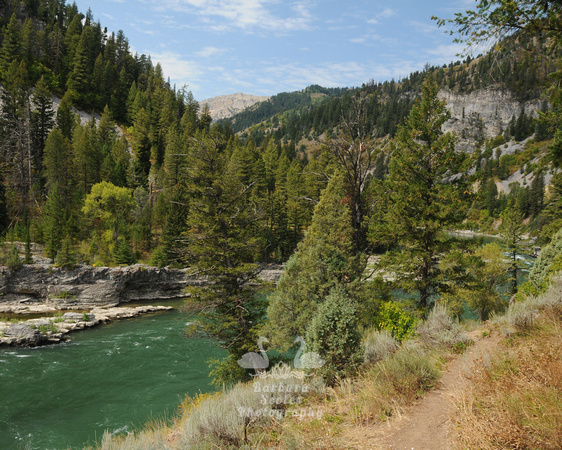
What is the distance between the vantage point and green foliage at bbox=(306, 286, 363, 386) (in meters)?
7.13

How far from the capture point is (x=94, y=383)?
17.8 meters

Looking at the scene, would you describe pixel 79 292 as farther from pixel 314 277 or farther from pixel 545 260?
pixel 545 260

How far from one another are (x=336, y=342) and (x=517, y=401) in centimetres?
370

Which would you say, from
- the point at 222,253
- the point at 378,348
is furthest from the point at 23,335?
the point at 378,348

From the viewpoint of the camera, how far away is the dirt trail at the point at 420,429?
4.50m

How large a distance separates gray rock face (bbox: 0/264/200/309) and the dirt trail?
3189cm

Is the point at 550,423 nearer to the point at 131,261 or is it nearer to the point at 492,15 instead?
the point at 492,15

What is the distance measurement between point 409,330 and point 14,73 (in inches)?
3498

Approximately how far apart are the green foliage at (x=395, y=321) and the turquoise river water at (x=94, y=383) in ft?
28.5

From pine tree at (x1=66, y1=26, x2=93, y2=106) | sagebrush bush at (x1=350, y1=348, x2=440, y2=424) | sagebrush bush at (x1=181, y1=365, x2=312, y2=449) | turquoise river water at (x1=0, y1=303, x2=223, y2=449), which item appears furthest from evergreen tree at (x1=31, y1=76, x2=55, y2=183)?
sagebrush bush at (x1=350, y1=348, x2=440, y2=424)

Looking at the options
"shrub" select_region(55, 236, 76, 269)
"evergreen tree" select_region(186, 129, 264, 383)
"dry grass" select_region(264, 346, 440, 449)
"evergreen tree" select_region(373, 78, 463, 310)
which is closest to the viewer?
"dry grass" select_region(264, 346, 440, 449)

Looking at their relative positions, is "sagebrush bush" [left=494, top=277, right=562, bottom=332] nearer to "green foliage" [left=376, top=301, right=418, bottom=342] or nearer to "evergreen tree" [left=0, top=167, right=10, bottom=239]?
"green foliage" [left=376, top=301, right=418, bottom=342]

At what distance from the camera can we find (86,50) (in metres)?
86.0

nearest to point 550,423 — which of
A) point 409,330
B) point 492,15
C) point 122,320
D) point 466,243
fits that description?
point 492,15
